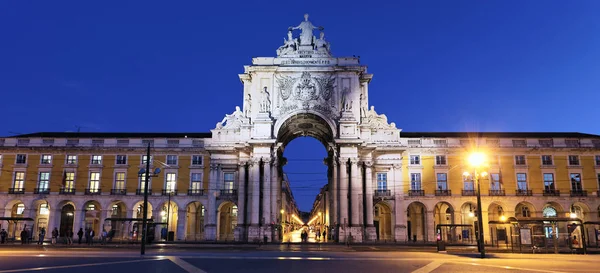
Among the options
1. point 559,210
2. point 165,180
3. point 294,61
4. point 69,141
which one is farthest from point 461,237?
point 69,141

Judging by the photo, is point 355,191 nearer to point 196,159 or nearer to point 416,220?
point 416,220

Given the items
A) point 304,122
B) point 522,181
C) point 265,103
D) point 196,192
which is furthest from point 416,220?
point 196,192

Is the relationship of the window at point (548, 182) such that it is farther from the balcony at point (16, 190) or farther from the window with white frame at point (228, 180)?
the balcony at point (16, 190)

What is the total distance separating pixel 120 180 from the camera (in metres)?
62.2

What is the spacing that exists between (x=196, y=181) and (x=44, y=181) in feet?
64.5

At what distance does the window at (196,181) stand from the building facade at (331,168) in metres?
0.13

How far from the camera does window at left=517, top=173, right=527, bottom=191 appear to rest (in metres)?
59.7

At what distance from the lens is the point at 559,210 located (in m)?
59.0

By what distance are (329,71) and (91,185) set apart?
34.3m

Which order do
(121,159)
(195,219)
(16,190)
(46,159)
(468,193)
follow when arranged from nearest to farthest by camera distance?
(468,193) → (16,190) → (46,159) → (121,159) → (195,219)

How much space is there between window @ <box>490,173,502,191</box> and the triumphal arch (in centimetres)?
1160

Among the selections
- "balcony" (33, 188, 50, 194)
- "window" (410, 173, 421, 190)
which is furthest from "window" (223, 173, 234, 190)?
"window" (410, 173, 421, 190)

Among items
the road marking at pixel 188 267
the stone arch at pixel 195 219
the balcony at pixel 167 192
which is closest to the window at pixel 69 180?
the balcony at pixel 167 192

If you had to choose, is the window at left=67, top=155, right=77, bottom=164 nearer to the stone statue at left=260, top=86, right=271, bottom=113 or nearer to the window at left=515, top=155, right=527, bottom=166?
the stone statue at left=260, top=86, right=271, bottom=113
